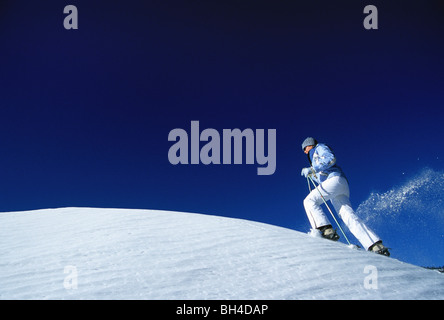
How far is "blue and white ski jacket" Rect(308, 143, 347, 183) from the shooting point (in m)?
6.30

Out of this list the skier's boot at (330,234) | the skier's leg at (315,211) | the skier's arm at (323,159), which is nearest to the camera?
the skier's boot at (330,234)

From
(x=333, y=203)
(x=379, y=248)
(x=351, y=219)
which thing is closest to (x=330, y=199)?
(x=333, y=203)

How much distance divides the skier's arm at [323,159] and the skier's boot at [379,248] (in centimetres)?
164

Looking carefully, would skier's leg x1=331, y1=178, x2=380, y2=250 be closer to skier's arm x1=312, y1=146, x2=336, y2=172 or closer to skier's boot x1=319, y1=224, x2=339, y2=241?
skier's boot x1=319, y1=224, x2=339, y2=241

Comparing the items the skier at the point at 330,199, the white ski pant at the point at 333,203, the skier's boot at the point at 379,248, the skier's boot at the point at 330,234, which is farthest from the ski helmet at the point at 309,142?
the skier's boot at the point at 379,248

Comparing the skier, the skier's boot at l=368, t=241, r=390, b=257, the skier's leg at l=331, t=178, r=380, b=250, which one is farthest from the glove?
the skier's boot at l=368, t=241, r=390, b=257

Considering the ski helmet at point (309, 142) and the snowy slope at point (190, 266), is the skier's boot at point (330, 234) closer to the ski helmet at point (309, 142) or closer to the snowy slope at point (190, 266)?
the snowy slope at point (190, 266)

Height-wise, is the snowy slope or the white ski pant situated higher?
the white ski pant

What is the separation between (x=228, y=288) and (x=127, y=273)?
1.05 m

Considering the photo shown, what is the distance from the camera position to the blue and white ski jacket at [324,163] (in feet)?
20.7

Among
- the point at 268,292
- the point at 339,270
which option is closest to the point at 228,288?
the point at 268,292

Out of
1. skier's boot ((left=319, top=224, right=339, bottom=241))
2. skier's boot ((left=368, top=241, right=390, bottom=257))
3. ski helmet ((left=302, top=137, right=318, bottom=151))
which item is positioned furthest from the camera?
ski helmet ((left=302, top=137, right=318, bottom=151))
